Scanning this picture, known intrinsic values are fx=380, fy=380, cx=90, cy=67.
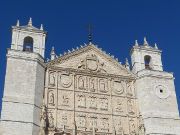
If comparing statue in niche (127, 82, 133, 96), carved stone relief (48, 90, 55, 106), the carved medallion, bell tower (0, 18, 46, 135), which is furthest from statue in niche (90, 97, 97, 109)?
bell tower (0, 18, 46, 135)

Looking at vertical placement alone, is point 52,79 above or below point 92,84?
above

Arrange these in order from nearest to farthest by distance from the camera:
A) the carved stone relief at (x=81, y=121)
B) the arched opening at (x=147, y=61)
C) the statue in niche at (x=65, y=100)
Answer: the carved stone relief at (x=81, y=121), the statue in niche at (x=65, y=100), the arched opening at (x=147, y=61)

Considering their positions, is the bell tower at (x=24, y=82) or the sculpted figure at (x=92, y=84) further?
the sculpted figure at (x=92, y=84)

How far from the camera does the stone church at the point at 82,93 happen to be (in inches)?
684

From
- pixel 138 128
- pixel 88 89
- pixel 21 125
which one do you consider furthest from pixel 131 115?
pixel 21 125

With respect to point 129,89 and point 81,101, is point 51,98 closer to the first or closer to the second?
point 81,101

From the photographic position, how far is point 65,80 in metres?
19.4

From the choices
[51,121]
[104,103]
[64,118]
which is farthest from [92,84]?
[51,121]

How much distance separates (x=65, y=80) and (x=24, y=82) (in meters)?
2.35

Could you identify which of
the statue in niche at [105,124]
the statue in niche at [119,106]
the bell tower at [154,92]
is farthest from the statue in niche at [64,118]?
the bell tower at [154,92]

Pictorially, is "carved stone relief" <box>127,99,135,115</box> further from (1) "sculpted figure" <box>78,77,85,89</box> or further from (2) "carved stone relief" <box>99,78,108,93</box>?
(1) "sculpted figure" <box>78,77,85,89</box>

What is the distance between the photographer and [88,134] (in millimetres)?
17844

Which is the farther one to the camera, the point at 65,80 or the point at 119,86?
the point at 119,86

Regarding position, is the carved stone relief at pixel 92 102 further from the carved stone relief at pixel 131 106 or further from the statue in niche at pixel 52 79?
the statue in niche at pixel 52 79
